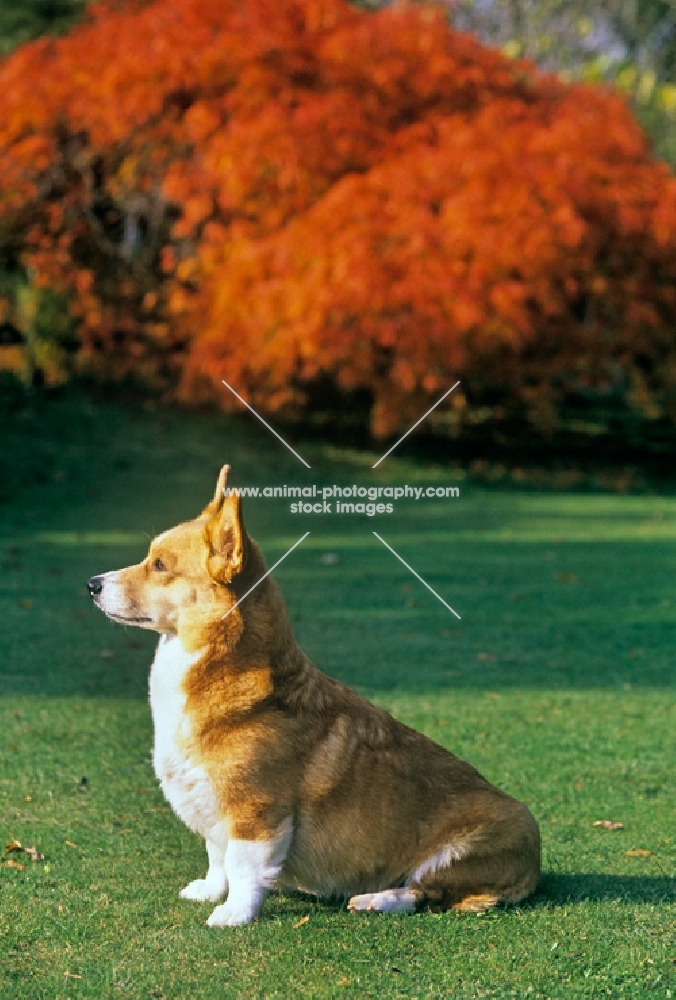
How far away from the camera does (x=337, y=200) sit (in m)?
17.5

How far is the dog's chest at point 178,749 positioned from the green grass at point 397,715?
350mm

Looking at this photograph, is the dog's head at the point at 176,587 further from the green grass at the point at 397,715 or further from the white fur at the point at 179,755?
the green grass at the point at 397,715

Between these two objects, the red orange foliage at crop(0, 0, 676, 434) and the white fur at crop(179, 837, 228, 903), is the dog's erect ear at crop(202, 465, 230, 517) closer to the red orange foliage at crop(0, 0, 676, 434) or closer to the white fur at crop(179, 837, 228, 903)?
the white fur at crop(179, 837, 228, 903)

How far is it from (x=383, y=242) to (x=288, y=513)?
4.11 metres

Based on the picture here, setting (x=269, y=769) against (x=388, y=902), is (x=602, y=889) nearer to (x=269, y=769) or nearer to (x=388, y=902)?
(x=388, y=902)

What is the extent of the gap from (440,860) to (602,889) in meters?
0.74

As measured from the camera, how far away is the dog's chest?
397 centimetres

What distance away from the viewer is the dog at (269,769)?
396 cm

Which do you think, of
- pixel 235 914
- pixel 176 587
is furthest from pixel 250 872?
pixel 176 587

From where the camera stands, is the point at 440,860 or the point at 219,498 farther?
the point at 440,860

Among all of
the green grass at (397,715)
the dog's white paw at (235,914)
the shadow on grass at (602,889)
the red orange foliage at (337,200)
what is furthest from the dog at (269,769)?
the red orange foliage at (337,200)

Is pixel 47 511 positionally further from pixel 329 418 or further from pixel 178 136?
pixel 329 418

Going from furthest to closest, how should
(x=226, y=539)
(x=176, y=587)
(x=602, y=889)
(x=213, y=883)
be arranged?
(x=602, y=889)
(x=213, y=883)
(x=176, y=587)
(x=226, y=539)

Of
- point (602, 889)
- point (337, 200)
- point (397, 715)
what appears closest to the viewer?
point (602, 889)
